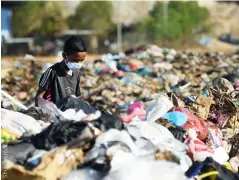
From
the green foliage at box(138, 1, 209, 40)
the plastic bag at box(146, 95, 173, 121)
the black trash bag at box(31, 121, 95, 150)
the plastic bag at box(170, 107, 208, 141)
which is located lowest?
the green foliage at box(138, 1, 209, 40)

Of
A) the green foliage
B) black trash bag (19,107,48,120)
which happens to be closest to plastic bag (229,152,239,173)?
black trash bag (19,107,48,120)

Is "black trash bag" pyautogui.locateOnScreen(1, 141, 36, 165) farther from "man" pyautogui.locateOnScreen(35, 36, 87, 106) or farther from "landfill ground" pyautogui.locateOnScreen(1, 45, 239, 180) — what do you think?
"man" pyautogui.locateOnScreen(35, 36, 87, 106)

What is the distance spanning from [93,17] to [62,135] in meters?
43.2

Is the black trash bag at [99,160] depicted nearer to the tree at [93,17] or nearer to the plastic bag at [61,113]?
the plastic bag at [61,113]

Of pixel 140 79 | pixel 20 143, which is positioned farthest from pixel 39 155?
pixel 140 79

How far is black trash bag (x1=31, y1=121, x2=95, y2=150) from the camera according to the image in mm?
3594

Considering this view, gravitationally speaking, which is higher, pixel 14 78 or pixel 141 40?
pixel 14 78

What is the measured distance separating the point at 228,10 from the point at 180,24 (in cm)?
1194

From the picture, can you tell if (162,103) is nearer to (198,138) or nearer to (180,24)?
(198,138)

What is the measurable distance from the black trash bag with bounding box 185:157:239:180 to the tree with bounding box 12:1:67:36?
41279 millimetres

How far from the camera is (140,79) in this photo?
1293 cm

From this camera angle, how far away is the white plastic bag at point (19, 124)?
13.4 ft

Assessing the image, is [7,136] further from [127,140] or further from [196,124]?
[196,124]

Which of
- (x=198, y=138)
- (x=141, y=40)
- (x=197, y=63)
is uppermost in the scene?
(x=198, y=138)
